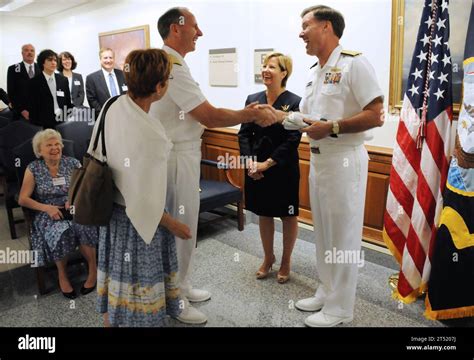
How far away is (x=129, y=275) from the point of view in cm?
179

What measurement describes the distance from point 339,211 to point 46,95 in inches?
147

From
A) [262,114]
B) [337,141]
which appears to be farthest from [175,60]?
[337,141]

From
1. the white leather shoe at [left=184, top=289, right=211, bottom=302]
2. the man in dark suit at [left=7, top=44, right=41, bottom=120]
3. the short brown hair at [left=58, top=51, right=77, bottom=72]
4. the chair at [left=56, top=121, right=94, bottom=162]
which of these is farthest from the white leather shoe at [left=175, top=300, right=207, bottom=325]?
the short brown hair at [left=58, top=51, right=77, bottom=72]

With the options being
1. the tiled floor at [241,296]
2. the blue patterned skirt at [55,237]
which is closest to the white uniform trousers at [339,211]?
the tiled floor at [241,296]

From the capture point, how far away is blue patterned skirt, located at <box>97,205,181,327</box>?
1.76 m

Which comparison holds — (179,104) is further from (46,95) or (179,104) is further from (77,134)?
(46,95)

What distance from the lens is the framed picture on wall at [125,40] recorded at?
5492 millimetres

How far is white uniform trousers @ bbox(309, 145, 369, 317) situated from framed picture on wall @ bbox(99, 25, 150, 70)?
13.4ft

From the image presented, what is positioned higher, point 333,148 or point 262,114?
point 262,114

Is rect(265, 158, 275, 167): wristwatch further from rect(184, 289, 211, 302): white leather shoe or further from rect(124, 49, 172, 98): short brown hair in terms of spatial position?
rect(124, 49, 172, 98): short brown hair

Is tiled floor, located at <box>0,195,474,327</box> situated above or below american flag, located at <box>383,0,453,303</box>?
below

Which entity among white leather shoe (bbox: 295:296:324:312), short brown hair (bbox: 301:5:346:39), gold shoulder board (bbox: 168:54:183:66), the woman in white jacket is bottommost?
white leather shoe (bbox: 295:296:324:312)

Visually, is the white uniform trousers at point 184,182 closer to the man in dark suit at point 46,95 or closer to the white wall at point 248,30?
the white wall at point 248,30
